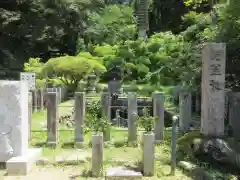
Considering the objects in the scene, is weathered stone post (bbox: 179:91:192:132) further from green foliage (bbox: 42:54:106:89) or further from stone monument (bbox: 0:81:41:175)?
green foliage (bbox: 42:54:106:89)

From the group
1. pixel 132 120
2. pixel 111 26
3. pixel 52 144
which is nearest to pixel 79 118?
pixel 52 144

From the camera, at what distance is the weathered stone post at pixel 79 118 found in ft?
30.2

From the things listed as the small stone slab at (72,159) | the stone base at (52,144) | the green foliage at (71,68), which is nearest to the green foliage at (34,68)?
the green foliage at (71,68)

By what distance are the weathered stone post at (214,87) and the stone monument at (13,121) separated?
3861mm

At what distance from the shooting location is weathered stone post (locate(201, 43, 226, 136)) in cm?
870

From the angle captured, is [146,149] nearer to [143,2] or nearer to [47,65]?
[47,65]

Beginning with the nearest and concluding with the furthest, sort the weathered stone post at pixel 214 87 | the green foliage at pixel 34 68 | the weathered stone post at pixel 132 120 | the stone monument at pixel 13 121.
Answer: the stone monument at pixel 13 121
the weathered stone post at pixel 214 87
the weathered stone post at pixel 132 120
the green foliage at pixel 34 68

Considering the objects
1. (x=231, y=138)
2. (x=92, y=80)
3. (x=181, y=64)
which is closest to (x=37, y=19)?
(x=92, y=80)

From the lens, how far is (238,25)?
10.2 meters

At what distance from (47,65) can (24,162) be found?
1340 cm

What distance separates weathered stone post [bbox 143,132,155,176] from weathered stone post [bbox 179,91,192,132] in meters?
3.11

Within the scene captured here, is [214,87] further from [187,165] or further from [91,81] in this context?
[91,81]

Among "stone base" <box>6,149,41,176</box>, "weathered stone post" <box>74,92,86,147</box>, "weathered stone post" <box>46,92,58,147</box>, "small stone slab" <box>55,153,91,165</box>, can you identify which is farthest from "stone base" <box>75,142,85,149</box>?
"stone base" <box>6,149,41,176</box>

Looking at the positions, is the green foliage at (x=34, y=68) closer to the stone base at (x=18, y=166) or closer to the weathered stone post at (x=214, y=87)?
the weathered stone post at (x=214, y=87)
